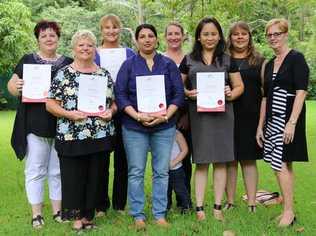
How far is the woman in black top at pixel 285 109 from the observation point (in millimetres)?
5527

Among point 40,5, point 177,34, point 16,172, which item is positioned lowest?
point 16,172

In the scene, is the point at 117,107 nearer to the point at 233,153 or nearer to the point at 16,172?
the point at 233,153

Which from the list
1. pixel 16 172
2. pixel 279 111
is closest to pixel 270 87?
pixel 279 111

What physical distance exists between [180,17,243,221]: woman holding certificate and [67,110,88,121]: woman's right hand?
3.84 ft

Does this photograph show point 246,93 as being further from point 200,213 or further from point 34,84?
point 34,84

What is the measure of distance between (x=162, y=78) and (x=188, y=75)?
1.42 feet

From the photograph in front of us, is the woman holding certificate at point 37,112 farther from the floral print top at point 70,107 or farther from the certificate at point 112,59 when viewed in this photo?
the certificate at point 112,59

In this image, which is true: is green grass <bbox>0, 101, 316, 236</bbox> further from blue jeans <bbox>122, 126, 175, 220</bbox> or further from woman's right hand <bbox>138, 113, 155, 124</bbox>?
woman's right hand <bbox>138, 113, 155, 124</bbox>

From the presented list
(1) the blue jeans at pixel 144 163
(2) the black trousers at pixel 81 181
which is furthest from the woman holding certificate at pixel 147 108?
(2) the black trousers at pixel 81 181

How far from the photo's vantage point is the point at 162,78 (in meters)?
5.58

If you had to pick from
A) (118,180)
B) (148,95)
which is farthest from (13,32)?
(148,95)

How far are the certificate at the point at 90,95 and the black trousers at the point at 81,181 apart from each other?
0.46 metres

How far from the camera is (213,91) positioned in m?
5.70

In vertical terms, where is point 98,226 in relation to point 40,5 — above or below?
below
